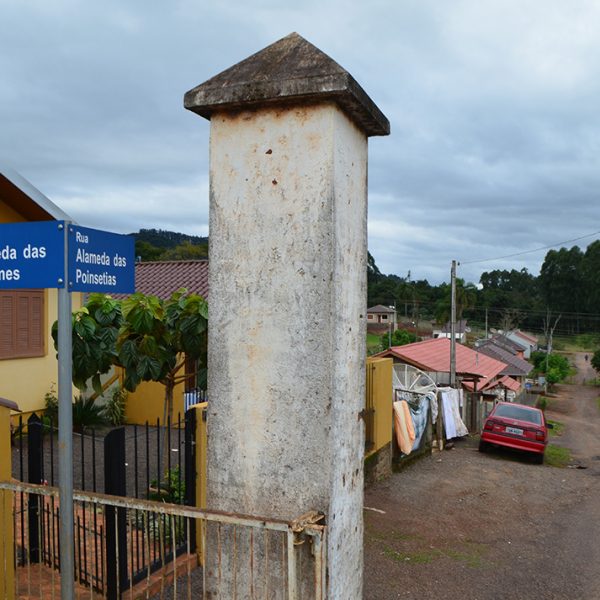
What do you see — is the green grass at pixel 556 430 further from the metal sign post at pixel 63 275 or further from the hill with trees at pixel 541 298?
the hill with trees at pixel 541 298

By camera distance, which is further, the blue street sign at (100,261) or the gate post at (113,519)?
the gate post at (113,519)

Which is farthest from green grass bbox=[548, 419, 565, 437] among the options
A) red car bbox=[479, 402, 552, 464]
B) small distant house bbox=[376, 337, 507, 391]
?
red car bbox=[479, 402, 552, 464]

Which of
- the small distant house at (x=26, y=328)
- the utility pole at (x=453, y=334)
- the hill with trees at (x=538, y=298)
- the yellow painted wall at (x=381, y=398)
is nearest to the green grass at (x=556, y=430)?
the utility pole at (x=453, y=334)

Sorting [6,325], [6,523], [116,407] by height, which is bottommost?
[116,407]

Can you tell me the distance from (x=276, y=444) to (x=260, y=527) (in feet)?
1.25

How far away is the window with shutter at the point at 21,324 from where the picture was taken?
36.1 feet

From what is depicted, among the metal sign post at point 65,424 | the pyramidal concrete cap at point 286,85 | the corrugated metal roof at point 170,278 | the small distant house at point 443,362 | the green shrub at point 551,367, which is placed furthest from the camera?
the green shrub at point 551,367

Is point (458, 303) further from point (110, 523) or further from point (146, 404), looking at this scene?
point (110, 523)

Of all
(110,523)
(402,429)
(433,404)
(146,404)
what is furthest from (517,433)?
(110,523)

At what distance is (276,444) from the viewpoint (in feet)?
9.61

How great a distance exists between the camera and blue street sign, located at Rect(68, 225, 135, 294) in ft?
8.32

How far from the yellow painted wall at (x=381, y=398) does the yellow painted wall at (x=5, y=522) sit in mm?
5924

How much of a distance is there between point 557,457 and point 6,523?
1381cm

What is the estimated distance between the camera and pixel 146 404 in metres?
13.5
